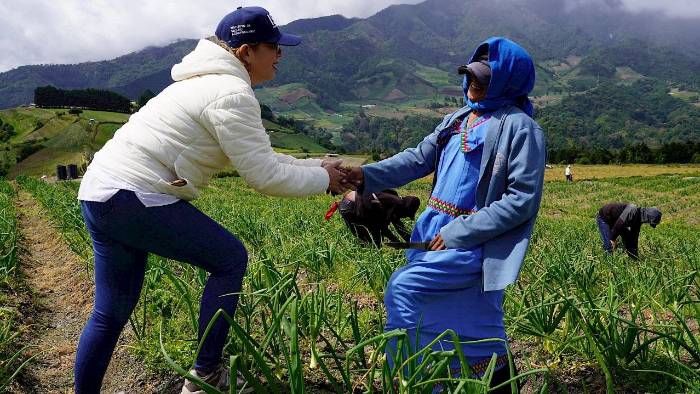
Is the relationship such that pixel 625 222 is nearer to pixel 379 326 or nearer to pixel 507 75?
pixel 507 75

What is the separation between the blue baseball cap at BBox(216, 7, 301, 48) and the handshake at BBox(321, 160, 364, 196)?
2.57 ft

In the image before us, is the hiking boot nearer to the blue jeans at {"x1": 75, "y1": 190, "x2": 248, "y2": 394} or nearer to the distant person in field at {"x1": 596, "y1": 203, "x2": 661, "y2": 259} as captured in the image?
the blue jeans at {"x1": 75, "y1": 190, "x2": 248, "y2": 394}

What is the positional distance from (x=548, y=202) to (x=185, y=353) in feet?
97.9

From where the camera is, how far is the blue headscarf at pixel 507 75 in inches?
95.5

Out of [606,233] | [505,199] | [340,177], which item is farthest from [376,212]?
[606,233]

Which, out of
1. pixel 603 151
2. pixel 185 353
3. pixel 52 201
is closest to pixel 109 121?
pixel 603 151

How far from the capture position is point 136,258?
2.48 metres

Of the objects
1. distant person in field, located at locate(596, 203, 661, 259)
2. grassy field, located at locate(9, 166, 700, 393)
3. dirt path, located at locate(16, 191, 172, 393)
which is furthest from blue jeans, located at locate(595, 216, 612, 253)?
dirt path, located at locate(16, 191, 172, 393)

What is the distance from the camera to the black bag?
19.8 ft

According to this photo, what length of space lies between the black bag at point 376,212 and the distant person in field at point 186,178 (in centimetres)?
350

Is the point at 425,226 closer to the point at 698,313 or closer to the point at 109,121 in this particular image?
the point at 698,313

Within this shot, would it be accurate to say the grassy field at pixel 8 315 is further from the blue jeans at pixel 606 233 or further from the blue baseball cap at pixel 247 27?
the blue jeans at pixel 606 233

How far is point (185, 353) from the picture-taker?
3.03 metres

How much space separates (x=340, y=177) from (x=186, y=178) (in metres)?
0.90
